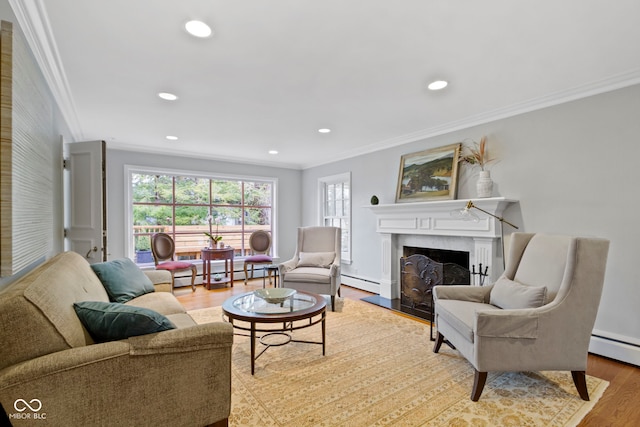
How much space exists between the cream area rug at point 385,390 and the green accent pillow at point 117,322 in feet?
2.73

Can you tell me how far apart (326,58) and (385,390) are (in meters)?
2.35

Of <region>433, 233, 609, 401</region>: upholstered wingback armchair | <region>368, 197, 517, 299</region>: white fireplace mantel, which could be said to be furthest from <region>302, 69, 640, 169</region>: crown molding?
<region>433, 233, 609, 401</region>: upholstered wingback armchair

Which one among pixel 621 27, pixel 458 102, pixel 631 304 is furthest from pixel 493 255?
pixel 621 27

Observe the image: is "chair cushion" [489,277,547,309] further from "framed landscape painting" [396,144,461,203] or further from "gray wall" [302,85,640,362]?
"framed landscape painting" [396,144,461,203]

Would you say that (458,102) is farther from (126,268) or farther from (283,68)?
(126,268)

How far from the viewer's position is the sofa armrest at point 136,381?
1.17 m

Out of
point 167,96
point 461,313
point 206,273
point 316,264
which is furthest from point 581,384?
point 206,273

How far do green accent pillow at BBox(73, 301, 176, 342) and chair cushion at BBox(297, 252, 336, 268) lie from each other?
9.87 ft

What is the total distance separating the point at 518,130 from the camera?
3252 mm

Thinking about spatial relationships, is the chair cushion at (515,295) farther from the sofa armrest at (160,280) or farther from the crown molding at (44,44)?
the crown molding at (44,44)

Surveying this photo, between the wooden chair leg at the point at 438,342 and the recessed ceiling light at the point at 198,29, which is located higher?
the recessed ceiling light at the point at 198,29

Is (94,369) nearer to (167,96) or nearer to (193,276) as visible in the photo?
(167,96)

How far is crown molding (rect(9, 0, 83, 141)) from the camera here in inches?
66.8

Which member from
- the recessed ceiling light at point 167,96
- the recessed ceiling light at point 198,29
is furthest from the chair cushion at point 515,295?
the recessed ceiling light at point 167,96
